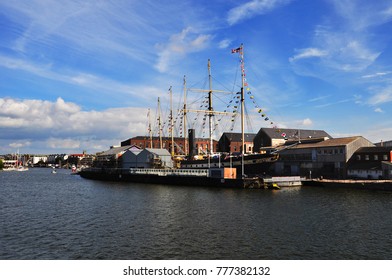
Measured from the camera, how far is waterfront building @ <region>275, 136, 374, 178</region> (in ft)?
257

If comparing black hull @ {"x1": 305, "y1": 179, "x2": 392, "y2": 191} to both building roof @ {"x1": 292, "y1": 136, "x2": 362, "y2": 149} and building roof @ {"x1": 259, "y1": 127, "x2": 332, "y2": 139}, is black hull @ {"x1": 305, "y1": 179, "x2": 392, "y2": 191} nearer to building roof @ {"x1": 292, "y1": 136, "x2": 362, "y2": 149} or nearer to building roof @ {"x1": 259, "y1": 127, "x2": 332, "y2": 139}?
building roof @ {"x1": 292, "y1": 136, "x2": 362, "y2": 149}

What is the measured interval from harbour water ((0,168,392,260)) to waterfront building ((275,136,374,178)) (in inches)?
1252

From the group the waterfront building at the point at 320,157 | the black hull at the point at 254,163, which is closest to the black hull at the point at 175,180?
the black hull at the point at 254,163

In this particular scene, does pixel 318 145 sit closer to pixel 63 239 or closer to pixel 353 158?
pixel 353 158

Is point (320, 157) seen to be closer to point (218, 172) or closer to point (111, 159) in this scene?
point (218, 172)

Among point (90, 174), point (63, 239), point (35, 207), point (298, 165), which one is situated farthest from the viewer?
point (90, 174)

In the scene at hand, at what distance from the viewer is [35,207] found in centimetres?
4525

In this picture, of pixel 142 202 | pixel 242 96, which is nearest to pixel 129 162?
pixel 242 96

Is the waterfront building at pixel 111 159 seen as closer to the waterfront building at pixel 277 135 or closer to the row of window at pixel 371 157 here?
the waterfront building at pixel 277 135

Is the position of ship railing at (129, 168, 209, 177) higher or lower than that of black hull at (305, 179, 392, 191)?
higher

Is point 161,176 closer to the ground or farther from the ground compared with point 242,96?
closer to the ground

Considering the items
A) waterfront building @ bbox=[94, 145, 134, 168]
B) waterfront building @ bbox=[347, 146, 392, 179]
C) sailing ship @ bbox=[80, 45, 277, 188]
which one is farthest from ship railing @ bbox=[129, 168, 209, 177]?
waterfront building @ bbox=[347, 146, 392, 179]
